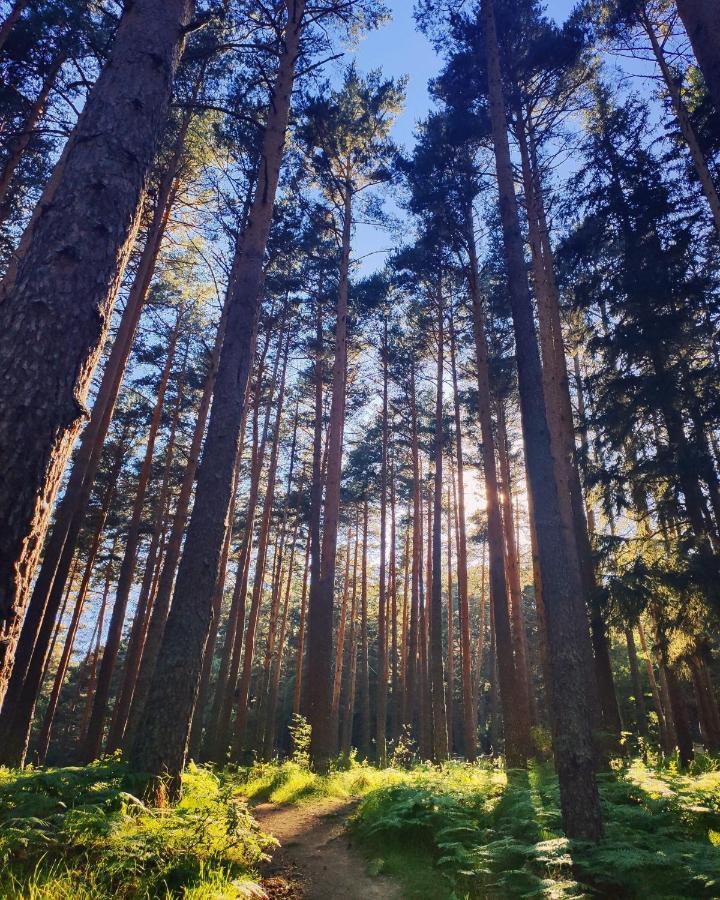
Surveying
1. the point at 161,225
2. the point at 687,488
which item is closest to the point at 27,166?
the point at 161,225

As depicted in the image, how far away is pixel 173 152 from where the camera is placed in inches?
511

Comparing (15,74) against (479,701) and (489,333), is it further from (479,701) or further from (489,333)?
(479,701)

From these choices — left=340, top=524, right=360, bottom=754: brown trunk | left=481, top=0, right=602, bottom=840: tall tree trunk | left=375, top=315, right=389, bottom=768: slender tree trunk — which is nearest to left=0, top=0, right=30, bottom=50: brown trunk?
left=481, top=0, right=602, bottom=840: tall tree trunk

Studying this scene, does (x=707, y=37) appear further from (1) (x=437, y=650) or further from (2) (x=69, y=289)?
(1) (x=437, y=650)

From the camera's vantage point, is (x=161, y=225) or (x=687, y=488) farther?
(x=161, y=225)

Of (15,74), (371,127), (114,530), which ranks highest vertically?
(371,127)

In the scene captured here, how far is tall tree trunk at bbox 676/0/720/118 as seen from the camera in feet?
19.1

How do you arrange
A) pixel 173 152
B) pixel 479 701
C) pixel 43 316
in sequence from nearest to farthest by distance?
pixel 43 316, pixel 173 152, pixel 479 701

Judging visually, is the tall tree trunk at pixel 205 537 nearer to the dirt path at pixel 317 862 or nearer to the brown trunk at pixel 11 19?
the dirt path at pixel 317 862

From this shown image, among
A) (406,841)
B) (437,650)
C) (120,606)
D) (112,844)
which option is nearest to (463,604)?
(437,650)

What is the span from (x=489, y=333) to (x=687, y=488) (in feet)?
30.7

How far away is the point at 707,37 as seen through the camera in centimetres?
590

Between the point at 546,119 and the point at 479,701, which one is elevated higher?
the point at 546,119

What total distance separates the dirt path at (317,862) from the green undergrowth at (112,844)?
61 cm
